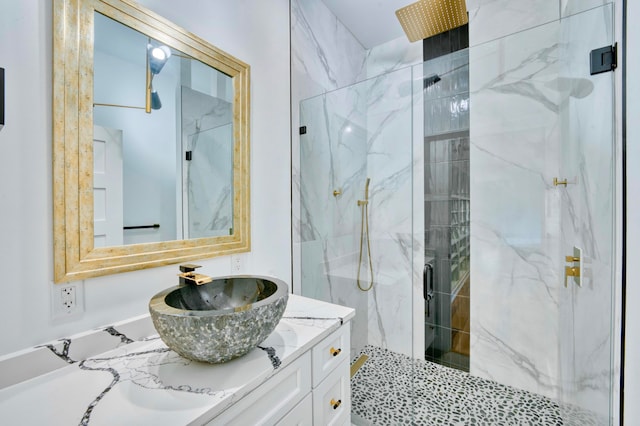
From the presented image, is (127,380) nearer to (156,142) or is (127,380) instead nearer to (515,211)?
(156,142)

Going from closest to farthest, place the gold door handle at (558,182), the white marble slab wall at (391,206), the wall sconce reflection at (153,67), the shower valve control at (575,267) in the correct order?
1. the wall sconce reflection at (153,67)
2. the shower valve control at (575,267)
3. the gold door handle at (558,182)
4. the white marble slab wall at (391,206)

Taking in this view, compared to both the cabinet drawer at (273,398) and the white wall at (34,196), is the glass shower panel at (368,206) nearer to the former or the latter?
the white wall at (34,196)

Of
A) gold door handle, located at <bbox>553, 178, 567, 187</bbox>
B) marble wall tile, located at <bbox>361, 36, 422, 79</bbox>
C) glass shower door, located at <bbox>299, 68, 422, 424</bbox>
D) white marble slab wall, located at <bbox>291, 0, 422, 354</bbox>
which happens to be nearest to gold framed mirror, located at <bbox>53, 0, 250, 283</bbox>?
white marble slab wall, located at <bbox>291, 0, 422, 354</bbox>

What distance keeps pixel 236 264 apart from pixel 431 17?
82.7 inches

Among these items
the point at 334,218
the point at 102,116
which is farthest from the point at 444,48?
the point at 102,116

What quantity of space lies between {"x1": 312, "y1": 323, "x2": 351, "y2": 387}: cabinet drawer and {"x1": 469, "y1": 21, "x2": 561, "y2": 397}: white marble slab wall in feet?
4.33

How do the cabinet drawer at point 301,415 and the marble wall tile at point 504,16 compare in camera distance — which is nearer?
the cabinet drawer at point 301,415

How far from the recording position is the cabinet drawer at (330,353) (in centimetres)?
101

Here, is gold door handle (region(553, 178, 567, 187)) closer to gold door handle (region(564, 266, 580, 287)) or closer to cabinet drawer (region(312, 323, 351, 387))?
gold door handle (region(564, 266, 580, 287))

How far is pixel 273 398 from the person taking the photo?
2.73 feet

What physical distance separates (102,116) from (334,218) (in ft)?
4.98

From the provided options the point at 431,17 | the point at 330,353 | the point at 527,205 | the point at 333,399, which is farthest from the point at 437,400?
the point at 431,17

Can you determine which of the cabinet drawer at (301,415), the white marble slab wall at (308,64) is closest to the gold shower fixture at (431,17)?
the white marble slab wall at (308,64)

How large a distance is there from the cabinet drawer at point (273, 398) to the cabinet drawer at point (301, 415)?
0.02 metres
